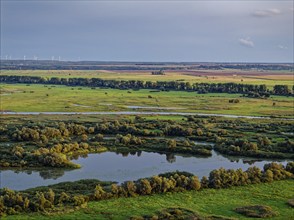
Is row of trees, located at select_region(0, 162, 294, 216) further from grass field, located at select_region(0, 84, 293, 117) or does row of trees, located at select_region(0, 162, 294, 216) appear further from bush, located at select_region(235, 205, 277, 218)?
grass field, located at select_region(0, 84, 293, 117)

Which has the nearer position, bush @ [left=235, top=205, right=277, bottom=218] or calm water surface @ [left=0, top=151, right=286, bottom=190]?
bush @ [left=235, top=205, right=277, bottom=218]

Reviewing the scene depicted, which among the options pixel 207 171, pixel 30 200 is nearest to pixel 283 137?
pixel 207 171

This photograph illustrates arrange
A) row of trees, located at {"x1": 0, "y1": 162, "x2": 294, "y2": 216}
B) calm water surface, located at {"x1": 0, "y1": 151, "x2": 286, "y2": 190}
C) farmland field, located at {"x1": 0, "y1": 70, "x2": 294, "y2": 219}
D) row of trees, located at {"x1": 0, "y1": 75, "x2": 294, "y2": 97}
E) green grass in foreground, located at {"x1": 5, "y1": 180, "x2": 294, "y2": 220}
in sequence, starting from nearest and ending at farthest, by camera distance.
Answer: green grass in foreground, located at {"x1": 5, "y1": 180, "x2": 294, "y2": 220} → row of trees, located at {"x1": 0, "y1": 162, "x2": 294, "y2": 216} → farmland field, located at {"x1": 0, "y1": 70, "x2": 294, "y2": 219} → calm water surface, located at {"x1": 0, "y1": 151, "x2": 286, "y2": 190} → row of trees, located at {"x1": 0, "y1": 75, "x2": 294, "y2": 97}

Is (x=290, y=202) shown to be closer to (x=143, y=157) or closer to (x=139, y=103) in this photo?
(x=143, y=157)

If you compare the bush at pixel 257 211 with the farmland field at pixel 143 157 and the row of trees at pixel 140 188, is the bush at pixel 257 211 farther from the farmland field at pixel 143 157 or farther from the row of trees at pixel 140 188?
the row of trees at pixel 140 188

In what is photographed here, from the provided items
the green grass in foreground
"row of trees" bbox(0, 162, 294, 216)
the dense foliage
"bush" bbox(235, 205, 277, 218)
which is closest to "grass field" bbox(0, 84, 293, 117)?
the dense foliage

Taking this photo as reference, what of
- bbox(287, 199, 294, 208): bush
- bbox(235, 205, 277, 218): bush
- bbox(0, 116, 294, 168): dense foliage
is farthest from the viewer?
bbox(0, 116, 294, 168): dense foliage
